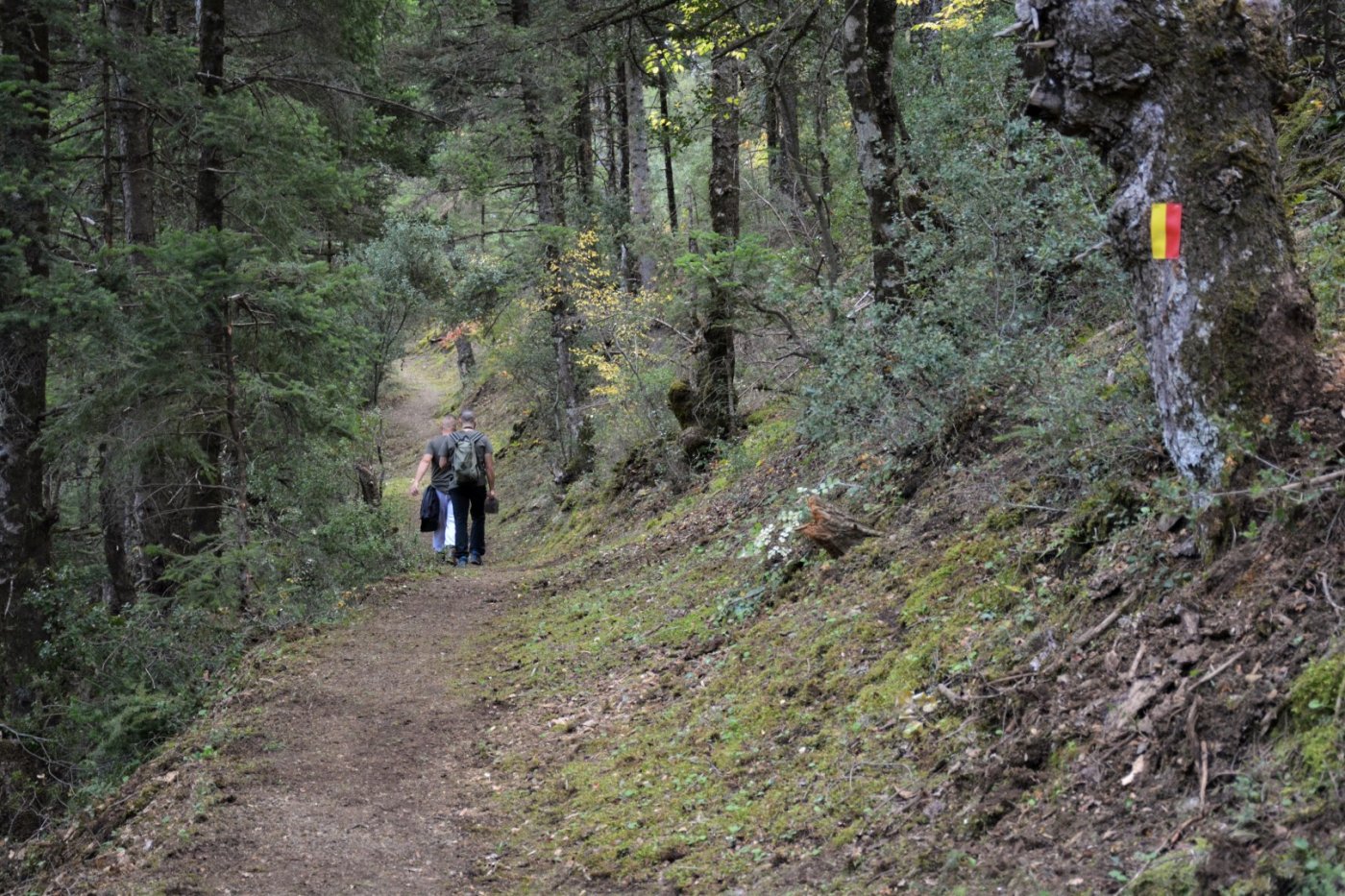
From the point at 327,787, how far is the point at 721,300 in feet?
23.8

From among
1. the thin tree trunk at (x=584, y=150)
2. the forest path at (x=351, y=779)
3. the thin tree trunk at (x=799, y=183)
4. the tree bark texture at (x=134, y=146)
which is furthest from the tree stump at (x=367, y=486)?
the thin tree trunk at (x=799, y=183)

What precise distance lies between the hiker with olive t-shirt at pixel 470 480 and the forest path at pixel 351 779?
3.10 m

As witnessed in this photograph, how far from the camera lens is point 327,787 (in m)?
6.17

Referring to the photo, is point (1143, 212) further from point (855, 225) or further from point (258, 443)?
point (855, 225)

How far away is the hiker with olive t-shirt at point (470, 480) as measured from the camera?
12703 mm

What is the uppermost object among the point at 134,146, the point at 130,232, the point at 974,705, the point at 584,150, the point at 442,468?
the point at 584,150

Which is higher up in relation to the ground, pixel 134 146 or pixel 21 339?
pixel 134 146

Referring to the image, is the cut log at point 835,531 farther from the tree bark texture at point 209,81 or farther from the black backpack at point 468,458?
the tree bark texture at point 209,81

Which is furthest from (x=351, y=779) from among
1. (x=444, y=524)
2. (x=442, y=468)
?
(x=444, y=524)

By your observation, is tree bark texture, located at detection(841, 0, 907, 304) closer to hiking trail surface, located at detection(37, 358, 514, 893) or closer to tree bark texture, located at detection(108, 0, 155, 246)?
hiking trail surface, located at detection(37, 358, 514, 893)

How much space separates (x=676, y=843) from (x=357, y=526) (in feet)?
25.3

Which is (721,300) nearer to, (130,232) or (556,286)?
(130,232)

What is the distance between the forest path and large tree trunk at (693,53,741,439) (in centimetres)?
456

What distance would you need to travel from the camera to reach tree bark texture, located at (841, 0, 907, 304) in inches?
334
